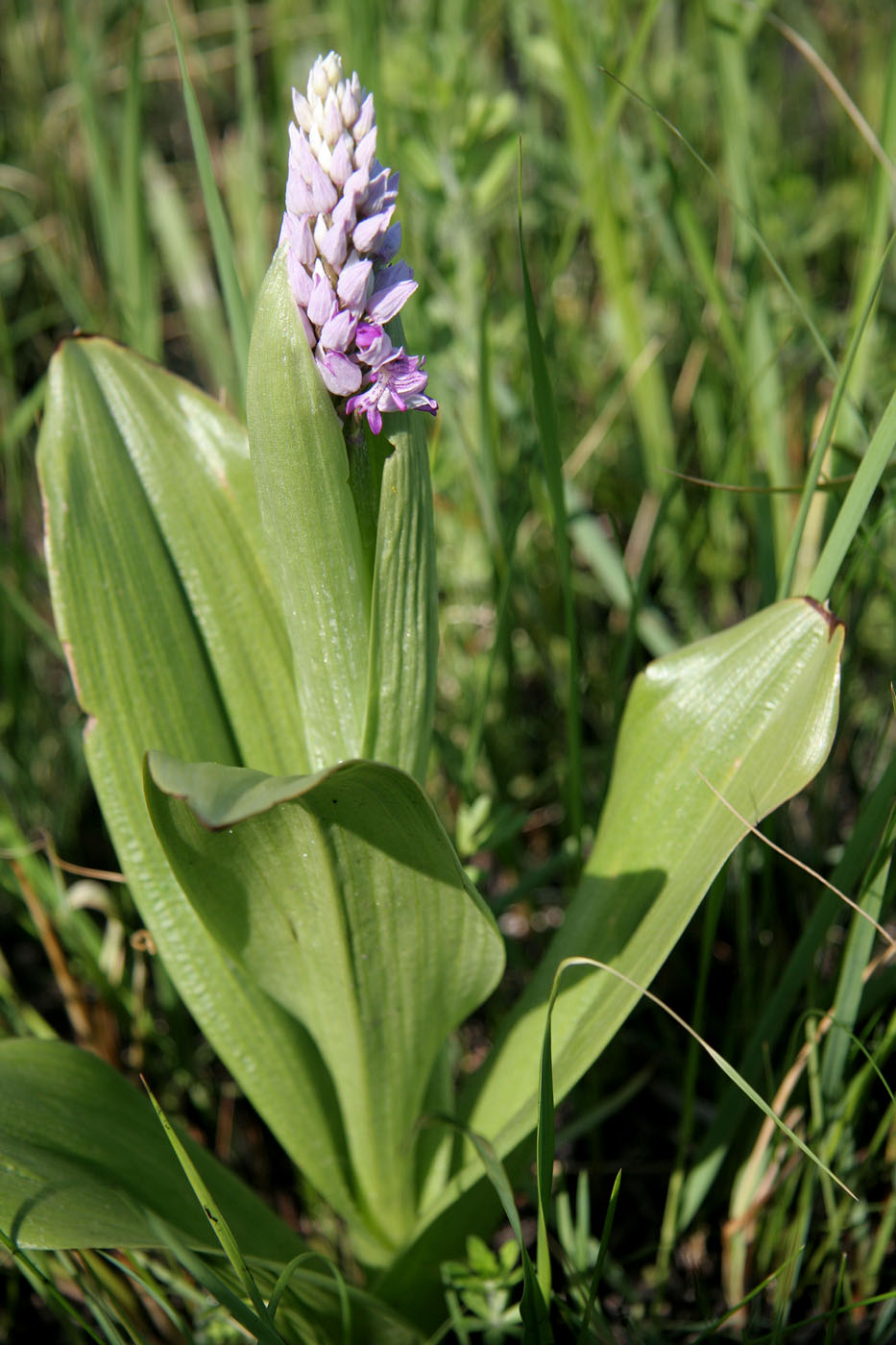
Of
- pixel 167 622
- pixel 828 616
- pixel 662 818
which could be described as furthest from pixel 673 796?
pixel 167 622

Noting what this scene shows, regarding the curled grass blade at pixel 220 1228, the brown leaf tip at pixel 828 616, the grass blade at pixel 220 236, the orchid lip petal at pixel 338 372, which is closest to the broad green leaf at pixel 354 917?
the curled grass blade at pixel 220 1228

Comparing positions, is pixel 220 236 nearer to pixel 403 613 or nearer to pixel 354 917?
pixel 403 613

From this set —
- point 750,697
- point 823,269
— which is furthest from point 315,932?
point 823,269

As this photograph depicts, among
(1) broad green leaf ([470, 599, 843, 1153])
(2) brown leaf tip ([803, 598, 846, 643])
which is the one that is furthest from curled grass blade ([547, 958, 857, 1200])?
(2) brown leaf tip ([803, 598, 846, 643])

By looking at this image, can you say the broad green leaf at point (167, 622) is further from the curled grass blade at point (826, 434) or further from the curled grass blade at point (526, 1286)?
the curled grass blade at point (826, 434)

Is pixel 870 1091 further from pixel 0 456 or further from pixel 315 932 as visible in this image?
pixel 0 456

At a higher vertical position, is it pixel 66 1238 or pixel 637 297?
pixel 637 297
